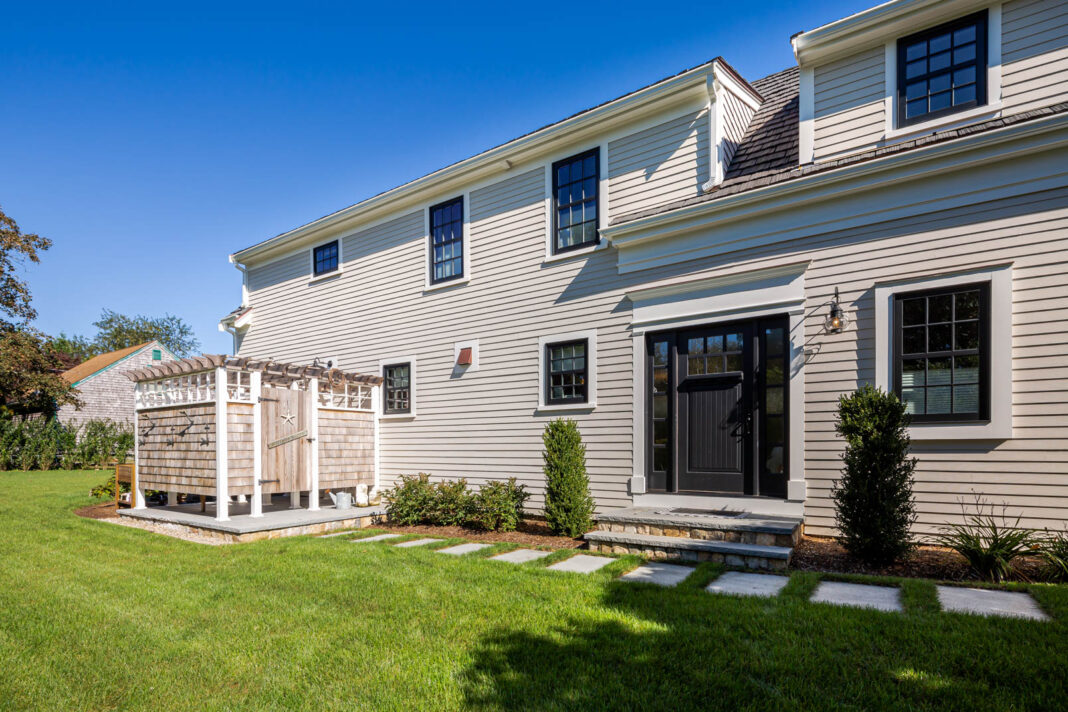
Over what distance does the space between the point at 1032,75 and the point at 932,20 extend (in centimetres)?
116

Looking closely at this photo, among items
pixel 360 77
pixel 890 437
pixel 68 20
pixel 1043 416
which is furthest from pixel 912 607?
pixel 68 20

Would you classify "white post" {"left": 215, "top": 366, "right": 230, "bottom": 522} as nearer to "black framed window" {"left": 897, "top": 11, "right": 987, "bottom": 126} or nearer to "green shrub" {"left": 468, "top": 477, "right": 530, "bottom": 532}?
"green shrub" {"left": 468, "top": 477, "right": 530, "bottom": 532}

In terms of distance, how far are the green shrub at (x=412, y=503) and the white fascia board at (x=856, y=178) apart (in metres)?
4.70

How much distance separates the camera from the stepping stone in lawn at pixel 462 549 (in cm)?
647

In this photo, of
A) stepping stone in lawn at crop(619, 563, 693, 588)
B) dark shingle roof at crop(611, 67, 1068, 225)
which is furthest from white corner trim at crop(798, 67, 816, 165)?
stepping stone in lawn at crop(619, 563, 693, 588)

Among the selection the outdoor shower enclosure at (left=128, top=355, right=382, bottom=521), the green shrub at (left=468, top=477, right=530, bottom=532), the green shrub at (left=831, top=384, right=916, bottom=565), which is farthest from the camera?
the outdoor shower enclosure at (left=128, top=355, right=382, bottom=521)

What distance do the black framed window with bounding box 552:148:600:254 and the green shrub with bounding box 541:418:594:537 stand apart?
3001 mm

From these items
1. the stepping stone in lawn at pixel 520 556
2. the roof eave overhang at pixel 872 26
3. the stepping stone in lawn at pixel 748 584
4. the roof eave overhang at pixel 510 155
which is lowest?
the stepping stone in lawn at pixel 520 556

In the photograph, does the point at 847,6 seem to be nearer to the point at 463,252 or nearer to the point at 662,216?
the point at 662,216

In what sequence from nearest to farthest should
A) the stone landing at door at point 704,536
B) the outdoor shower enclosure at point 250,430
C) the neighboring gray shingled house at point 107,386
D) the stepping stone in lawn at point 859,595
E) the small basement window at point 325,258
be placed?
the stepping stone in lawn at point 859,595 < the stone landing at door at point 704,536 < the outdoor shower enclosure at point 250,430 < the small basement window at point 325,258 < the neighboring gray shingled house at point 107,386

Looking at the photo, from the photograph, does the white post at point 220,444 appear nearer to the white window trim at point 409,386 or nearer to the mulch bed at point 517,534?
the mulch bed at point 517,534

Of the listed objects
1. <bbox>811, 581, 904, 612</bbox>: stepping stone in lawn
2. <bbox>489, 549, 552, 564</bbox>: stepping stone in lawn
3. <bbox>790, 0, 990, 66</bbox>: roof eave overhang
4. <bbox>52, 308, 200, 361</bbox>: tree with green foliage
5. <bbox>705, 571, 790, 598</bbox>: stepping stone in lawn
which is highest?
<bbox>790, 0, 990, 66</bbox>: roof eave overhang

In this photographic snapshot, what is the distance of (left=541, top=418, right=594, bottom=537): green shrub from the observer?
23.9 ft

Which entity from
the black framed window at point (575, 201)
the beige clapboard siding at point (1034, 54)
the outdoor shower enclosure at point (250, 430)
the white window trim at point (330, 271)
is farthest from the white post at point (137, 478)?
the beige clapboard siding at point (1034, 54)
